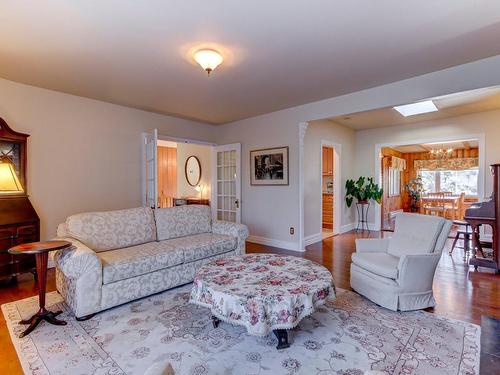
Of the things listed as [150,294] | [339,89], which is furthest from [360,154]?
[150,294]

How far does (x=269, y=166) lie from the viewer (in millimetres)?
5258

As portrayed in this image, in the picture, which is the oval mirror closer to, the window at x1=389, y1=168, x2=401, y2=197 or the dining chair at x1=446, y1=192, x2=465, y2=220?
the window at x1=389, y1=168, x2=401, y2=197

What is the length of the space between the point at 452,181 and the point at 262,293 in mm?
10338

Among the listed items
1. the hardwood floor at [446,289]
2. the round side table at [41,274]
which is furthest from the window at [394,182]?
the round side table at [41,274]

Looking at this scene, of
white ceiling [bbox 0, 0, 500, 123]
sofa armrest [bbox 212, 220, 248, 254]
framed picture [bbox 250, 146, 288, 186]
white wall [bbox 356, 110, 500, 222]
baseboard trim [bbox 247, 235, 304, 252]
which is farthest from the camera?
white wall [bbox 356, 110, 500, 222]

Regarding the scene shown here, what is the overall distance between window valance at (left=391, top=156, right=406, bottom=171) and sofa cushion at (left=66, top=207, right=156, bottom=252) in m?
7.65

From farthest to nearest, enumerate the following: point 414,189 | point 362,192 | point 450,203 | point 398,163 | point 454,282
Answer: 1. point 414,189
2. point 398,163
3. point 450,203
4. point 362,192
5. point 454,282

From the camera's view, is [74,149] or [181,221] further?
[74,149]

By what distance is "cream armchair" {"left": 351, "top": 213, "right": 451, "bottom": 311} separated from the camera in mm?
2541

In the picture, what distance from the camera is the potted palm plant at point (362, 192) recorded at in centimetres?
668

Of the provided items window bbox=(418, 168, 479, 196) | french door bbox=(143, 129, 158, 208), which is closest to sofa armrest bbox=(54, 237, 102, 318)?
french door bbox=(143, 129, 158, 208)

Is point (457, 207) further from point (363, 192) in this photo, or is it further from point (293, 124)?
point (293, 124)

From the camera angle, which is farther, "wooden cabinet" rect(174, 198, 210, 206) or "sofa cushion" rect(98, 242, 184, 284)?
"wooden cabinet" rect(174, 198, 210, 206)

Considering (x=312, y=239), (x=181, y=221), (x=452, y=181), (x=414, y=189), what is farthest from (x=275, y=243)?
(x=452, y=181)
